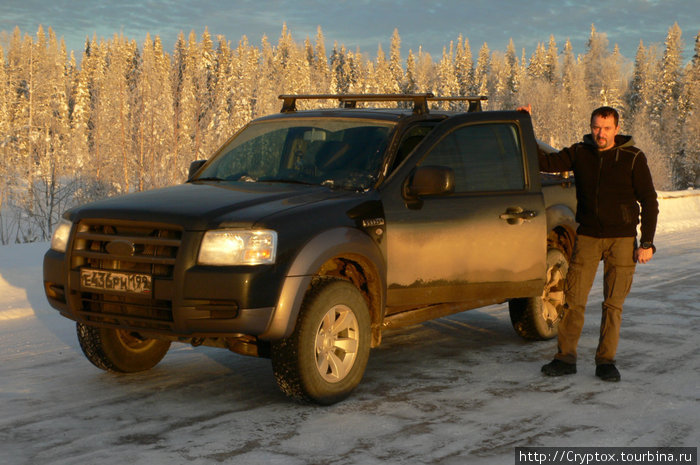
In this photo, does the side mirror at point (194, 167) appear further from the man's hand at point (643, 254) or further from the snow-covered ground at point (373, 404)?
the man's hand at point (643, 254)

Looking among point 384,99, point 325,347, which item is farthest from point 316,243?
point 384,99

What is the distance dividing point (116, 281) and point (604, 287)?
362 cm

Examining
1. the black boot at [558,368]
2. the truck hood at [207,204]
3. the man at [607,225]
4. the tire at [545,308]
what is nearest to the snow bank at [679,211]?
the tire at [545,308]

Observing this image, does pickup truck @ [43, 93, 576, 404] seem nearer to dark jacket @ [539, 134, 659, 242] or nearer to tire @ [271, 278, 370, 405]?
tire @ [271, 278, 370, 405]

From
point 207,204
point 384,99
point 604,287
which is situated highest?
point 384,99

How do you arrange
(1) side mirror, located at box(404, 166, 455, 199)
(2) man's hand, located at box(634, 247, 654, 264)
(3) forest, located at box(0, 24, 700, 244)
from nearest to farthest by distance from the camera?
(1) side mirror, located at box(404, 166, 455, 199) → (2) man's hand, located at box(634, 247, 654, 264) → (3) forest, located at box(0, 24, 700, 244)

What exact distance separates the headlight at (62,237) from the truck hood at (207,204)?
0.08 meters

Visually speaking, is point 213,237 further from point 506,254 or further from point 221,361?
point 506,254

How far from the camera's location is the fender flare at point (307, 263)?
205 inches

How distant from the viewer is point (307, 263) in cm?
536

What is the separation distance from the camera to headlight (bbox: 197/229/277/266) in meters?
5.18

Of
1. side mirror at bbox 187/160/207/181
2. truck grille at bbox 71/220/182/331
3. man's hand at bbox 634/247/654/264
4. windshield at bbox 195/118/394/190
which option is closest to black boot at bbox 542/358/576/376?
man's hand at bbox 634/247/654/264

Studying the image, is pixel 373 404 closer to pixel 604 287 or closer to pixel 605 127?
pixel 604 287

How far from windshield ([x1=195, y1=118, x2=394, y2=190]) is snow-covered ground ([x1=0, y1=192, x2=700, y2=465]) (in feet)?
4.99
